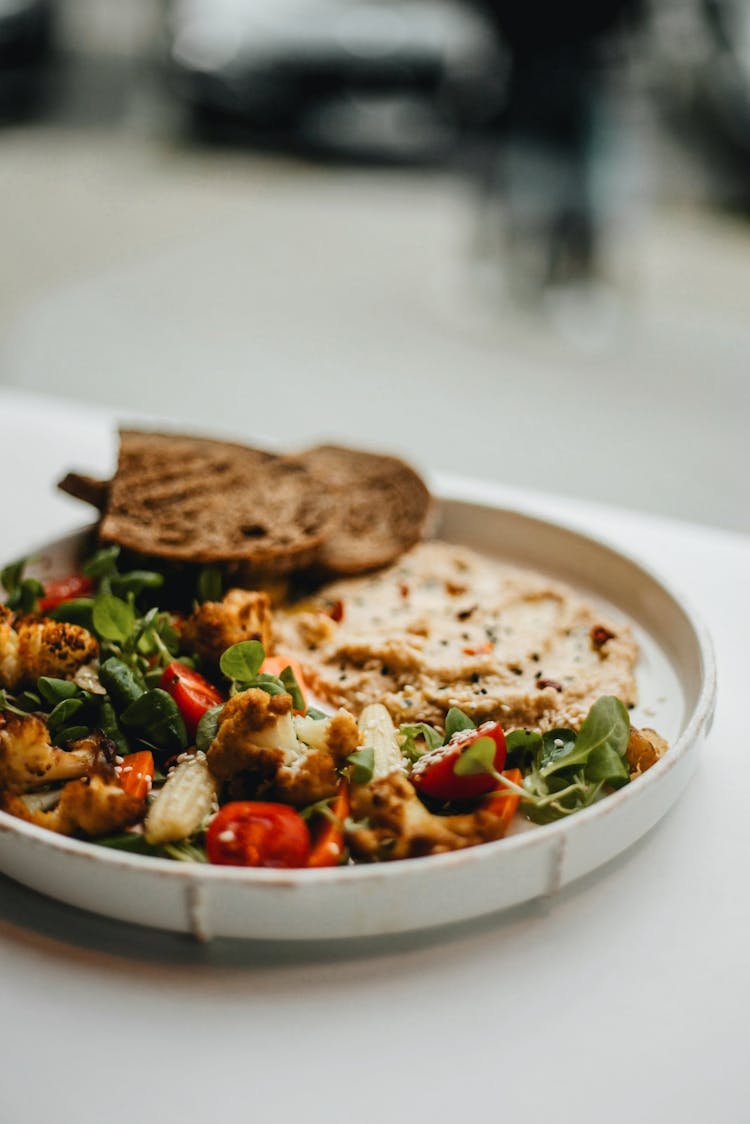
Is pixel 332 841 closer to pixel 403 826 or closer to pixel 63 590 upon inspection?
pixel 403 826

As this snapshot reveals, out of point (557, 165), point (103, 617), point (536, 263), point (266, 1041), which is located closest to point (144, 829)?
point (266, 1041)

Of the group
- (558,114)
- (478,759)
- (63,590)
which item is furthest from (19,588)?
(558,114)

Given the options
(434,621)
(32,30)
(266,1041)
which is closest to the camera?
(266,1041)

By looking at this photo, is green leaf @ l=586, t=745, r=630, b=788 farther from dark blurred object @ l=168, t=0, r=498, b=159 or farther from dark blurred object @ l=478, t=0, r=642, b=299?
dark blurred object @ l=168, t=0, r=498, b=159

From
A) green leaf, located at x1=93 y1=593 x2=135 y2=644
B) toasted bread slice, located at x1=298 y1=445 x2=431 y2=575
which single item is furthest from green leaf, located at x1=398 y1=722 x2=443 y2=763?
toasted bread slice, located at x1=298 y1=445 x2=431 y2=575

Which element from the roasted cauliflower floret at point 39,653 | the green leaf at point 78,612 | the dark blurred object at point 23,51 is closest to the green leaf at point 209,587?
the green leaf at point 78,612

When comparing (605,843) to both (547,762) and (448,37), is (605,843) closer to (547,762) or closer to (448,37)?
(547,762)

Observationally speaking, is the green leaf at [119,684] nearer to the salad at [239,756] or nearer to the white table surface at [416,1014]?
the salad at [239,756]
